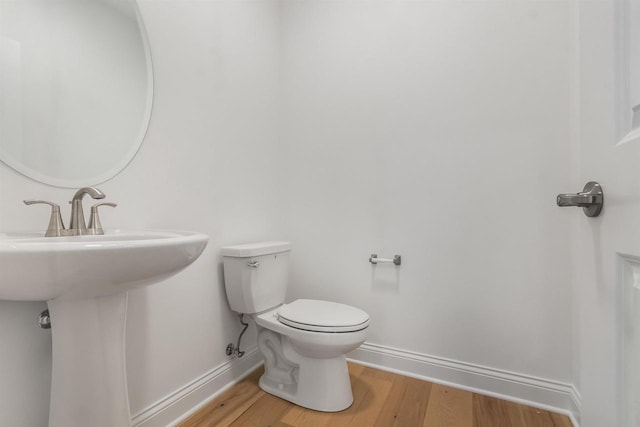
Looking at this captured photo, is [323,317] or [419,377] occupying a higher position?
[323,317]

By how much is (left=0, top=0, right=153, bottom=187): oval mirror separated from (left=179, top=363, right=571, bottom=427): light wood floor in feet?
3.60

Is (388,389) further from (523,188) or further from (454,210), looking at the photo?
(523,188)

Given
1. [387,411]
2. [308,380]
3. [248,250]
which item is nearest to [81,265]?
[248,250]

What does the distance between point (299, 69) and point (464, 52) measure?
0.96 metres

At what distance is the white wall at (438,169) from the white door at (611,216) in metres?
0.97

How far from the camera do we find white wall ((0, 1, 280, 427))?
3.00 ft

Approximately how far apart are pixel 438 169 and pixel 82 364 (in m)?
1.59

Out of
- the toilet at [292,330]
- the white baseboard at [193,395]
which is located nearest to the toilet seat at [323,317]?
the toilet at [292,330]

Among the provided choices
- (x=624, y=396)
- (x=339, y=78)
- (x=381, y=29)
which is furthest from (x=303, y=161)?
(x=624, y=396)

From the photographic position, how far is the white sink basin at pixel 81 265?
Answer: 621 millimetres

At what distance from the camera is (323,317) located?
1.40 m

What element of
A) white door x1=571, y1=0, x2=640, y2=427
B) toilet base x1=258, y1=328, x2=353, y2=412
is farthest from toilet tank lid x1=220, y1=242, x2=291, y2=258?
white door x1=571, y1=0, x2=640, y2=427

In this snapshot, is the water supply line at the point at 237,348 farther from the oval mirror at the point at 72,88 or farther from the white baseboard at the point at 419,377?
the oval mirror at the point at 72,88

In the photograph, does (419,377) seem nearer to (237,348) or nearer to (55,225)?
(237,348)
